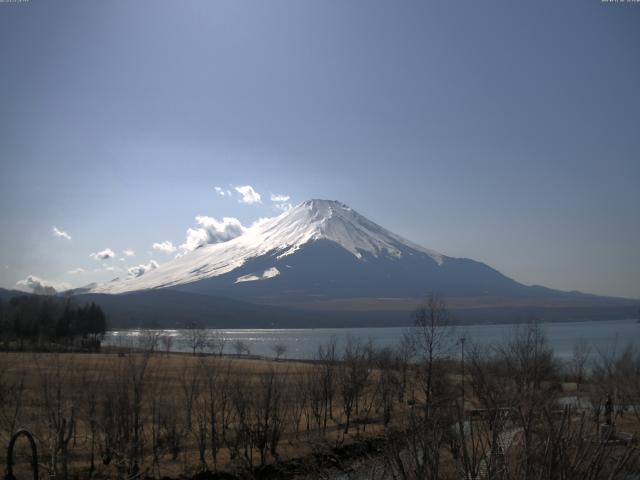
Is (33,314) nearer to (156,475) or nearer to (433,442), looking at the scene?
(156,475)

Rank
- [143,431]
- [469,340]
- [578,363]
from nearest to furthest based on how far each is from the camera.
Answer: [143,431] < [578,363] < [469,340]

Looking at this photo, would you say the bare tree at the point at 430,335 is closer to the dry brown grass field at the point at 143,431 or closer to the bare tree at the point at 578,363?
the dry brown grass field at the point at 143,431

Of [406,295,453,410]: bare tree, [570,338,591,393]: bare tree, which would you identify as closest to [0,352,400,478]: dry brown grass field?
[406,295,453,410]: bare tree

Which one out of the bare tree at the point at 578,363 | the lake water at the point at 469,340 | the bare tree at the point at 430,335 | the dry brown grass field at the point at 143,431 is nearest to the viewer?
the dry brown grass field at the point at 143,431

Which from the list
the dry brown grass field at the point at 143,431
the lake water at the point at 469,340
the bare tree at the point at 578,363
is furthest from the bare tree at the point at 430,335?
the bare tree at the point at 578,363

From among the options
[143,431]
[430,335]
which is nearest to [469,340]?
[430,335]

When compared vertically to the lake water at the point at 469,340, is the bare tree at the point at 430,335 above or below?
above

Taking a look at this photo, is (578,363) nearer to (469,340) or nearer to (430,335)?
(430,335)

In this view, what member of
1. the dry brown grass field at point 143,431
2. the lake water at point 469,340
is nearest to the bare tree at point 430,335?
the dry brown grass field at point 143,431

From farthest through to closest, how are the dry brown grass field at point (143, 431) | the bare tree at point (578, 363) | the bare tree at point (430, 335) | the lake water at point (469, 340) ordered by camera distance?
1. the lake water at point (469, 340)
2. the bare tree at point (578, 363)
3. the bare tree at point (430, 335)
4. the dry brown grass field at point (143, 431)

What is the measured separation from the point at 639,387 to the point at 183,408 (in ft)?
70.0

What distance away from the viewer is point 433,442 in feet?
21.8

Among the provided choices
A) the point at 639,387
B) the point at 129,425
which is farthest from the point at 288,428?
the point at 639,387

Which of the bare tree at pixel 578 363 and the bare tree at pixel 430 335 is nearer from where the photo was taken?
the bare tree at pixel 430 335
